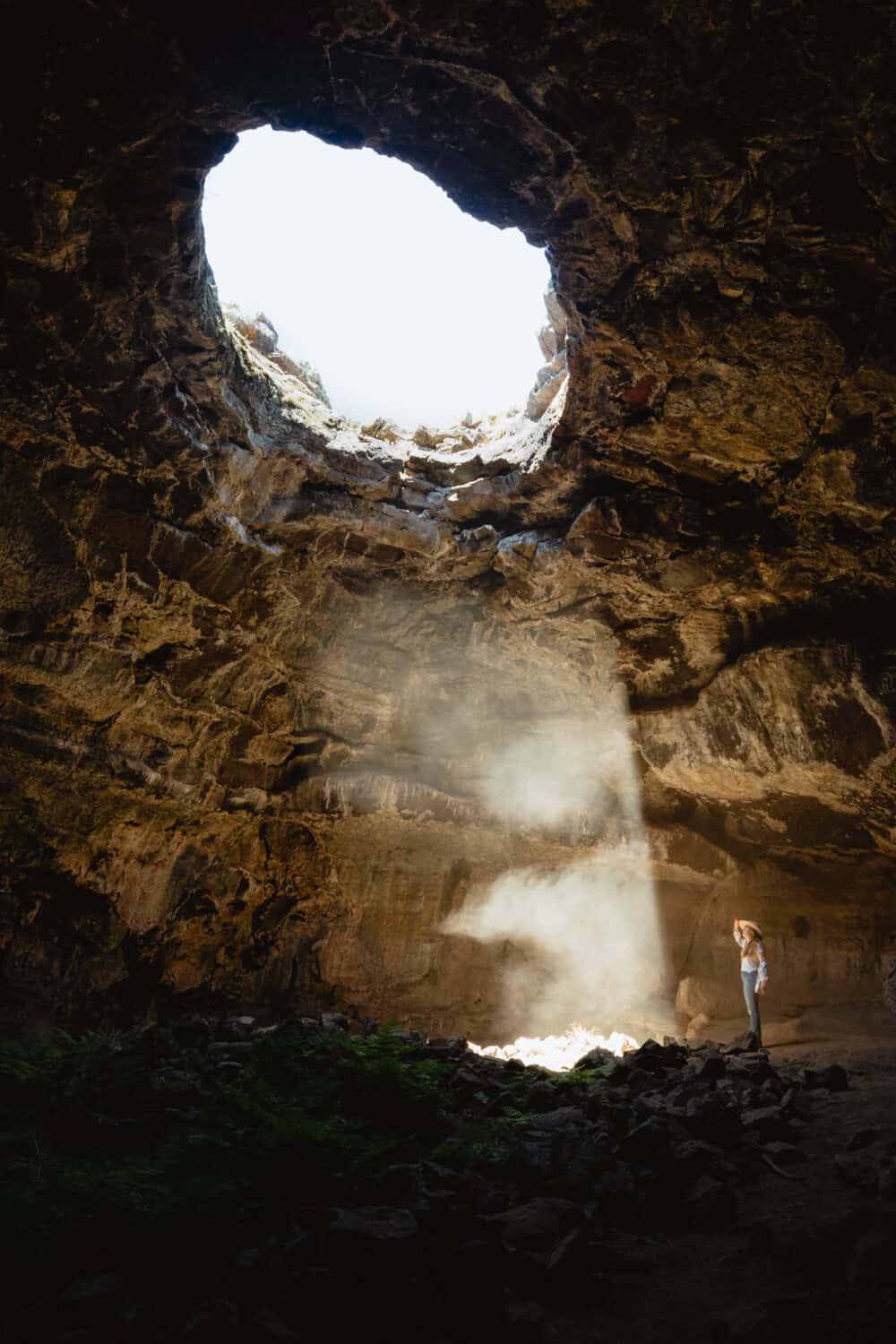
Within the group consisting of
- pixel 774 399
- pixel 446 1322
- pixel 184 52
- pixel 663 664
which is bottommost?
pixel 446 1322

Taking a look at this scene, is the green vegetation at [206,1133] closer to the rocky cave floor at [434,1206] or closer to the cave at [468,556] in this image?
the rocky cave floor at [434,1206]

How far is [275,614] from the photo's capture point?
876 centimetres

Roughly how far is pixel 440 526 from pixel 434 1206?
6774 mm

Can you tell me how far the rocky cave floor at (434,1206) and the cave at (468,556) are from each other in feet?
0.41

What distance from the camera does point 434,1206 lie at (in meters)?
3.26

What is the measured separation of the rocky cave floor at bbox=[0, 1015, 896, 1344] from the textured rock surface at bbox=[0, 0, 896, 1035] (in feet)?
13.1

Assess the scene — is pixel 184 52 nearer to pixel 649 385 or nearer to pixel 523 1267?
pixel 649 385

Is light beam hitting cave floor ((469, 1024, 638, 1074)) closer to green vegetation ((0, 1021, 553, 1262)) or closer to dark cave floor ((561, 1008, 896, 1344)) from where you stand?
green vegetation ((0, 1021, 553, 1262))

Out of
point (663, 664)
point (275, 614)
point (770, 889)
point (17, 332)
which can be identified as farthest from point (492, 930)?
point (17, 332)

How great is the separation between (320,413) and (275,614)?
2632mm

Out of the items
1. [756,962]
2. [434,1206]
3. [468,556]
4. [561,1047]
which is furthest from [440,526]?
[561,1047]

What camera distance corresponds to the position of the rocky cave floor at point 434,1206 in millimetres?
2426

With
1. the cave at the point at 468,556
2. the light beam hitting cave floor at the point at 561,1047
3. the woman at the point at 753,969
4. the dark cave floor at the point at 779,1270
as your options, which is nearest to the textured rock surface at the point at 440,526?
the cave at the point at 468,556

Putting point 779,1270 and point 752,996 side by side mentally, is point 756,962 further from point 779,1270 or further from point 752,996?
point 779,1270
